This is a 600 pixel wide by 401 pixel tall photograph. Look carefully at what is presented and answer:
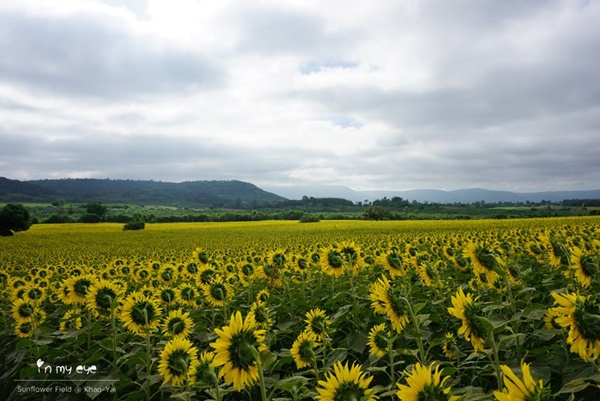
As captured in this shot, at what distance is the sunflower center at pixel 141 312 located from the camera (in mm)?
4449

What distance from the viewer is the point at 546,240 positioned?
5410 millimetres

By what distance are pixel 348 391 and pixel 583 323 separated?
1.42 metres

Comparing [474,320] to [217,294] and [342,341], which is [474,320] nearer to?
[342,341]

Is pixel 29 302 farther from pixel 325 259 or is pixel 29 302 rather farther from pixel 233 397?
pixel 325 259

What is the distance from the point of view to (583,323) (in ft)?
6.90

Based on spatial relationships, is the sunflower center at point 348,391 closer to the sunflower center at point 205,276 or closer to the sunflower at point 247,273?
the sunflower center at point 205,276

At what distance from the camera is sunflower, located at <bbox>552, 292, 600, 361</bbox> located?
206cm

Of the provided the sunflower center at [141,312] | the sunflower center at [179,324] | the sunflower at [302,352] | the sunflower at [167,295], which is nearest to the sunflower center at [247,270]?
the sunflower at [167,295]

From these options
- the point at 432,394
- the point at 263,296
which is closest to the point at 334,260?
the point at 263,296

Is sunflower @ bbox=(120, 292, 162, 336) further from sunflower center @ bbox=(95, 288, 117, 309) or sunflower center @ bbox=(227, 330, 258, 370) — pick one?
sunflower center @ bbox=(227, 330, 258, 370)

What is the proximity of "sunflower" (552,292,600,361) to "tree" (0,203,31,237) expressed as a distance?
65446mm

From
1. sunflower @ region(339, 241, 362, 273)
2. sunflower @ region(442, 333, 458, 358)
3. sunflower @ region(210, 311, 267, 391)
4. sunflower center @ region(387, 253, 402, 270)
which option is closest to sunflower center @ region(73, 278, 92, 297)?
sunflower @ region(339, 241, 362, 273)

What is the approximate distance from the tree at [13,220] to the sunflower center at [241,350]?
6386 centimetres

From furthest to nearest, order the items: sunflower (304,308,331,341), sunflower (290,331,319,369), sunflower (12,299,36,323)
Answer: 1. sunflower (12,299,36,323)
2. sunflower (304,308,331,341)
3. sunflower (290,331,319,369)
